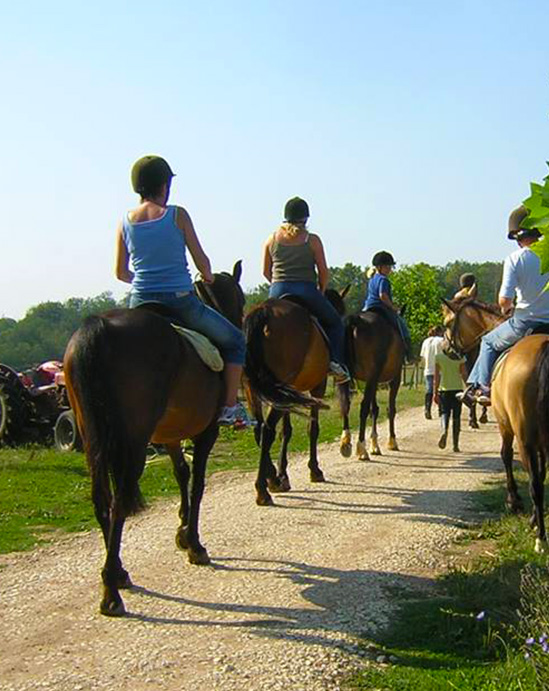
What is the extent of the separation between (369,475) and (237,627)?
6.44m

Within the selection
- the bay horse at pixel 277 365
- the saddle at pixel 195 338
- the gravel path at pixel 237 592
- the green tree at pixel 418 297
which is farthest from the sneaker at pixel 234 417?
the green tree at pixel 418 297

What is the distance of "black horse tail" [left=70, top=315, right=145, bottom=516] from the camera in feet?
19.5

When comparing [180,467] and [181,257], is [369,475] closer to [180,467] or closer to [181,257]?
[180,467]

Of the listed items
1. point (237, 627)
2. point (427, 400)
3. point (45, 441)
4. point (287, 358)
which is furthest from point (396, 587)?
point (427, 400)

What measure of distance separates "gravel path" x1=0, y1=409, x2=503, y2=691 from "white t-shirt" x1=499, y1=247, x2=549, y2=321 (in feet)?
7.70

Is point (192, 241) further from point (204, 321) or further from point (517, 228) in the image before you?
point (517, 228)

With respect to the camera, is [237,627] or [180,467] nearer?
[237,627]

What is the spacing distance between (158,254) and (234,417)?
7.63ft

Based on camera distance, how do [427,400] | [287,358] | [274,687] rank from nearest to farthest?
[274,687], [287,358], [427,400]

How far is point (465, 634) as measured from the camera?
18.3ft

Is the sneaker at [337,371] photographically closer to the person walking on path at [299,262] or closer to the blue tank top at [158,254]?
the person walking on path at [299,262]

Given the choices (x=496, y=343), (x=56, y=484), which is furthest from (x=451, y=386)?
(x=56, y=484)

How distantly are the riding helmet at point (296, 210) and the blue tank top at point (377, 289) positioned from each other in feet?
12.9

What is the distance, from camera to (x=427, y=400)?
2009cm
